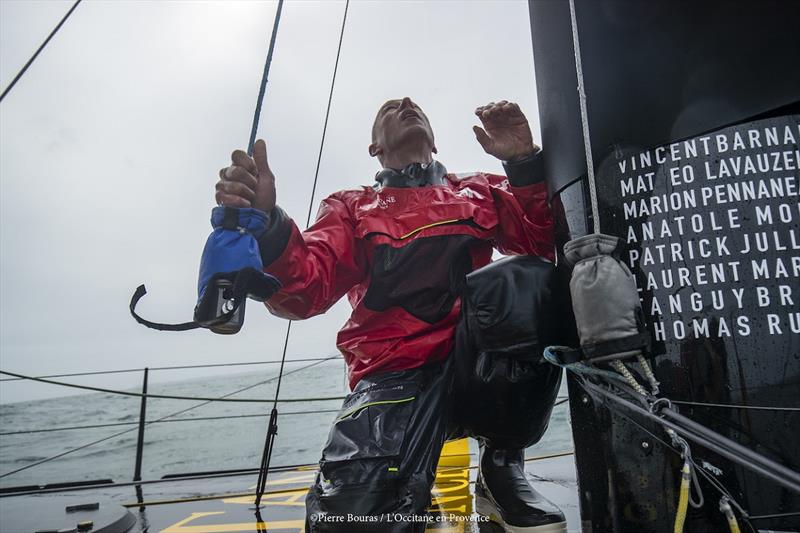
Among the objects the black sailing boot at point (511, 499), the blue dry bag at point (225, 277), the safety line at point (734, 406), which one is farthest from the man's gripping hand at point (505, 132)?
the black sailing boot at point (511, 499)

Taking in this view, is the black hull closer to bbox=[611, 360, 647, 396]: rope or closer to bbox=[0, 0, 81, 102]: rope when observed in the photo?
bbox=[611, 360, 647, 396]: rope

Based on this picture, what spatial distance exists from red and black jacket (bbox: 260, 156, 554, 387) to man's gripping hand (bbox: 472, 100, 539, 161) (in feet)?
0.13

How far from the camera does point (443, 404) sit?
1.54m

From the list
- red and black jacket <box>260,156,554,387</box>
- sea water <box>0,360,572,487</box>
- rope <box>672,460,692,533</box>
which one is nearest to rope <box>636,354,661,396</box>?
rope <box>672,460,692,533</box>

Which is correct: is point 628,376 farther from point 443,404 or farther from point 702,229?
point 443,404

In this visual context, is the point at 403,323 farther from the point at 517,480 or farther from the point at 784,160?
the point at 784,160

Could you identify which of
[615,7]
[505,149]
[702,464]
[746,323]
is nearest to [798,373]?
[746,323]

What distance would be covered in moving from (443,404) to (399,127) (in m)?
1.06

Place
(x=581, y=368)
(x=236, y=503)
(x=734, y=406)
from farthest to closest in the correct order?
(x=236, y=503) < (x=581, y=368) < (x=734, y=406)

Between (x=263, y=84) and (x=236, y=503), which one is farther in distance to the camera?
(x=236, y=503)

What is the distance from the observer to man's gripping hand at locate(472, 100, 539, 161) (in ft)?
5.27

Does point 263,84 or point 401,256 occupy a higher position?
point 263,84

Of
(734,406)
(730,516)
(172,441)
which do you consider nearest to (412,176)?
(734,406)

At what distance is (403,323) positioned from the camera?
1.66 metres
